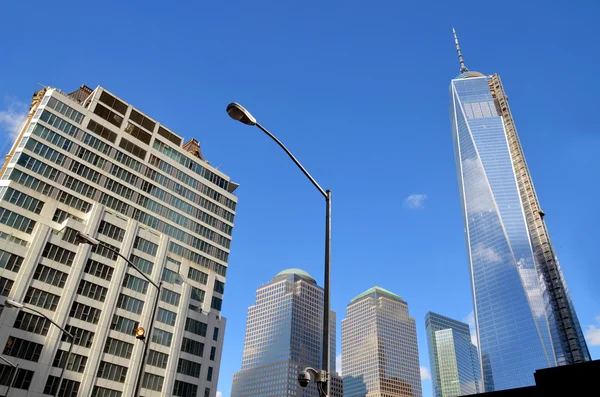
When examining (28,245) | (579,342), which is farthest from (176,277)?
(579,342)

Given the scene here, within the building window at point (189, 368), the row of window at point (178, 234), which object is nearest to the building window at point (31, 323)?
the building window at point (189, 368)

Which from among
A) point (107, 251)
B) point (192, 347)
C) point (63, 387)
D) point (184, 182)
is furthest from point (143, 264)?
point (63, 387)

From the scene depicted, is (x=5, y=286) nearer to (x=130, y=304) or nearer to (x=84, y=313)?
(x=84, y=313)

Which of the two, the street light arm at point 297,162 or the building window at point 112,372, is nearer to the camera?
the street light arm at point 297,162

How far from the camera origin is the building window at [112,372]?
199 ft

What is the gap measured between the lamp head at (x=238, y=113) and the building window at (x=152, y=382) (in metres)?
61.0

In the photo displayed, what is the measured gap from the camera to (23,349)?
54344mm

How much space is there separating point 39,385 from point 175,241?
30.1 m

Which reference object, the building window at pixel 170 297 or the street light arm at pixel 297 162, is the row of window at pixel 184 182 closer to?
the building window at pixel 170 297

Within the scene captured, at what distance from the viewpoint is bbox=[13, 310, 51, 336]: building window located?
182 feet

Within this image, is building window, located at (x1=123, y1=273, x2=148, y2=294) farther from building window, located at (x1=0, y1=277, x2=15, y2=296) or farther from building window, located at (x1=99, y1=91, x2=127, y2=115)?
building window, located at (x1=99, y1=91, x2=127, y2=115)

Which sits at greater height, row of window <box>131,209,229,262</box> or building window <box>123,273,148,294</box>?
row of window <box>131,209,229,262</box>

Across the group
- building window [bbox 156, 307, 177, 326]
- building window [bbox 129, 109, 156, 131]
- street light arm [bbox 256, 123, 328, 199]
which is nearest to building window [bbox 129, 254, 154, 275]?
building window [bbox 156, 307, 177, 326]

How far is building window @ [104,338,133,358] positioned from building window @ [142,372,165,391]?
13.7 feet
